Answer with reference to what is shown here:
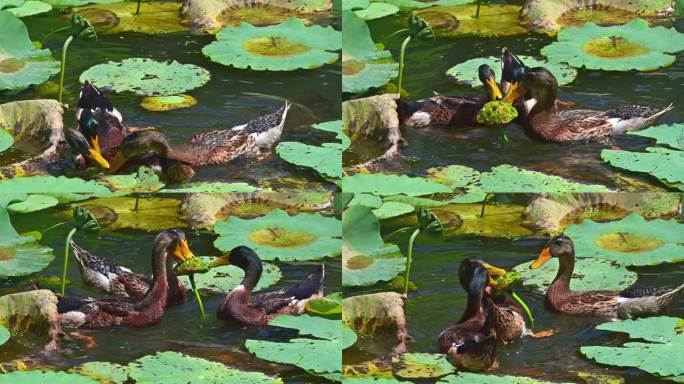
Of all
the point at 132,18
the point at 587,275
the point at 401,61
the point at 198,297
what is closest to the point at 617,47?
the point at 401,61

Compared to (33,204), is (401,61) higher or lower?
higher

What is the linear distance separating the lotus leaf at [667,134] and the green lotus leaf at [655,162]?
5 cm

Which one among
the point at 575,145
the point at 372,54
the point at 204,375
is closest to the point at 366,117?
the point at 372,54

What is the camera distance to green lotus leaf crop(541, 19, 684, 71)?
7773mm

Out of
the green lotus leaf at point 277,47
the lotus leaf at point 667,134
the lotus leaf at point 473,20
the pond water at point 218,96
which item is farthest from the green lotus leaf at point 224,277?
the lotus leaf at point 667,134

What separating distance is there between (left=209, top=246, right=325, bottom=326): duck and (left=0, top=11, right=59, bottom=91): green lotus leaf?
5.62ft

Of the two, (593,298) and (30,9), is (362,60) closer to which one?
(593,298)

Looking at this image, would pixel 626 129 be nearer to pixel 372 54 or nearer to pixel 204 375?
pixel 372 54

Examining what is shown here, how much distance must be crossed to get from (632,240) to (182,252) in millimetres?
1803

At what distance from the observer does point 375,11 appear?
24.3 feet

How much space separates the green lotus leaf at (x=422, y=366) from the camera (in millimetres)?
6398

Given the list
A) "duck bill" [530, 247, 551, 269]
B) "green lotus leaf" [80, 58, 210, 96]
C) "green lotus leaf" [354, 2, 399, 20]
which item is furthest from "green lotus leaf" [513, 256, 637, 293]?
"green lotus leaf" [80, 58, 210, 96]

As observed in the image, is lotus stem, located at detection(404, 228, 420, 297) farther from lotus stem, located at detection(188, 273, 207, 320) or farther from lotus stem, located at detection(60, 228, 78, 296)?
lotus stem, located at detection(60, 228, 78, 296)

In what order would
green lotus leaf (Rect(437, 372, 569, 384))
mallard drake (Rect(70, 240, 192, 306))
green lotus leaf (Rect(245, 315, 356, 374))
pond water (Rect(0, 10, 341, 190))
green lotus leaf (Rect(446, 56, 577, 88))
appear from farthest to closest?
green lotus leaf (Rect(446, 56, 577, 88)) < pond water (Rect(0, 10, 341, 190)) < mallard drake (Rect(70, 240, 192, 306)) < green lotus leaf (Rect(245, 315, 356, 374)) < green lotus leaf (Rect(437, 372, 569, 384))
